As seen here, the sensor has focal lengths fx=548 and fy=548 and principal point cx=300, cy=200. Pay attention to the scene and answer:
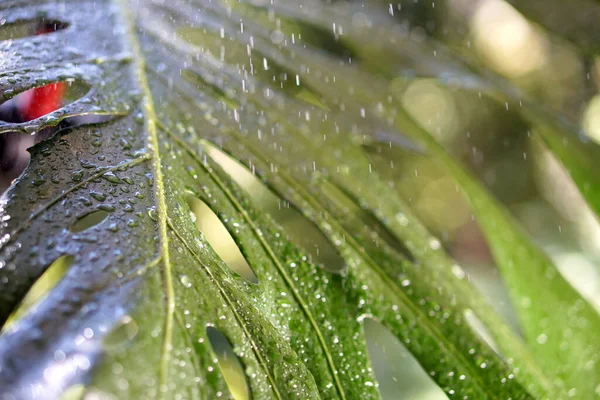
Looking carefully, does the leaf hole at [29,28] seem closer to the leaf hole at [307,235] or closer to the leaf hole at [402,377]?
the leaf hole at [307,235]

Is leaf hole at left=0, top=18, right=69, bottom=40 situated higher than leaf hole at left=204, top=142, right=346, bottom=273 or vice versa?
leaf hole at left=0, top=18, right=69, bottom=40

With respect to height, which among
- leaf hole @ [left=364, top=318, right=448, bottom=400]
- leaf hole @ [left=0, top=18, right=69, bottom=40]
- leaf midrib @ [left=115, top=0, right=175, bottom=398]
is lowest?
leaf hole @ [left=364, top=318, right=448, bottom=400]

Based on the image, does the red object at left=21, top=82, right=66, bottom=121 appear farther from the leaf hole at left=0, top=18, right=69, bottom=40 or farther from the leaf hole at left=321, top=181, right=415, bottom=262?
the leaf hole at left=321, top=181, right=415, bottom=262

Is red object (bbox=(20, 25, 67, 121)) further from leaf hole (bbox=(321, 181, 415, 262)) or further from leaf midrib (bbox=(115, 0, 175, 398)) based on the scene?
leaf hole (bbox=(321, 181, 415, 262))

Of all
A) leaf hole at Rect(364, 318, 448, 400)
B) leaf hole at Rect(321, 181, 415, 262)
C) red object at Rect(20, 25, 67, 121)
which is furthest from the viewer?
leaf hole at Rect(364, 318, 448, 400)

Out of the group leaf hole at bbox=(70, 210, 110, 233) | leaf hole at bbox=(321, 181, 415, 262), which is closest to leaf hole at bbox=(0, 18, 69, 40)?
leaf hole at bbox=(70, 210, 110, 233)

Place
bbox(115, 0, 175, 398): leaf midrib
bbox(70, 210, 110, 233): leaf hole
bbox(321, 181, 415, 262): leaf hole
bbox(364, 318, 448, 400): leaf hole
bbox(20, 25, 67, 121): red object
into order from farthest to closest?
bbox(364, 318, 448, 400): leaf hole → bbox(321, 181, 415, 262): leaf hole → bbox(20, 25, 67, 121): red object → bbox(70, 210, 110, 233): leaf hole → bbox(115, 0, 175, 398): leaf midrib

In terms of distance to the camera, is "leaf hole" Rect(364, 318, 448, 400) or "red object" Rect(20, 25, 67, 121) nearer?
"red object" Rect(20, 25, 67, 121)
